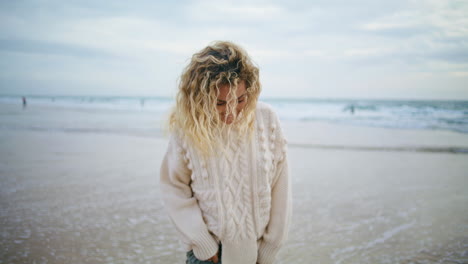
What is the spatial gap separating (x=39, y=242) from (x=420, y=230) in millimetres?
4406

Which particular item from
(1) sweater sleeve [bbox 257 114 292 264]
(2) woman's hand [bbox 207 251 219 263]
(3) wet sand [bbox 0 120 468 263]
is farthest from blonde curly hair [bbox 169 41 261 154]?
(3) wet sand [bbox 0 120 468 263]

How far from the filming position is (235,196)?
156 centimetres

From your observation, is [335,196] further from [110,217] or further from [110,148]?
[110,148]

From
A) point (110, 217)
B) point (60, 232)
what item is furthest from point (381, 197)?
point (60, 232)

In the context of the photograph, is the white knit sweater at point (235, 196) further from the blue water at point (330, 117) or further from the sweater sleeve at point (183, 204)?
the blue water at point (330, 117)

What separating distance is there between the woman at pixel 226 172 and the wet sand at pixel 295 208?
1.46 meters

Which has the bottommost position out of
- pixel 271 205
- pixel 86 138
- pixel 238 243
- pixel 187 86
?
pixel 86 138

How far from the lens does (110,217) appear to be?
364 cm

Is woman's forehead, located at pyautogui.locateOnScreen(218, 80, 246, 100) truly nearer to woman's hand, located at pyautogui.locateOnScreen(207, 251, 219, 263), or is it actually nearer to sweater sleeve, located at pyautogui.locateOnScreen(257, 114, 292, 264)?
sweater sleeve, located at pyautogui.locateOnScreen(257, 114, 292, 264)

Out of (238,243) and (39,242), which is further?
(39,242)

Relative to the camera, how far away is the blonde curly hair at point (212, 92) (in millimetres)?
1366

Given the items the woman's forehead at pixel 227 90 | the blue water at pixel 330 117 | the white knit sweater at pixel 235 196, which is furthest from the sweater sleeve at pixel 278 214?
the blue water at pixel 330 117

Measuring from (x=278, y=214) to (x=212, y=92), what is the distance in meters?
0.82

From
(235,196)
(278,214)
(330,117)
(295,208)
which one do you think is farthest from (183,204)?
(330,117)
